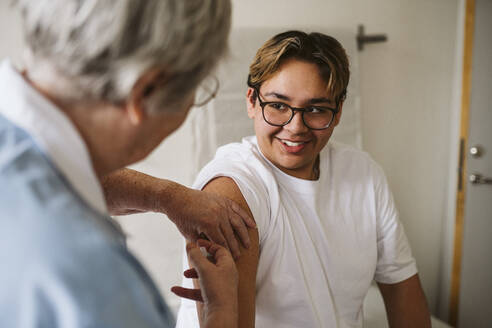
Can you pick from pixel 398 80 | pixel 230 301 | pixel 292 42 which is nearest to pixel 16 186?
pixel 230 301

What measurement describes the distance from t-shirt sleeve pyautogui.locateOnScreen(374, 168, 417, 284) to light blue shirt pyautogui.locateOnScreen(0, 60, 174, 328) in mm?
1020

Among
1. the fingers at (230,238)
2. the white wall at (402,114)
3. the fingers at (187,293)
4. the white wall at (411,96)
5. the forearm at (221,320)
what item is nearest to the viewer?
the forearm at (221,320)

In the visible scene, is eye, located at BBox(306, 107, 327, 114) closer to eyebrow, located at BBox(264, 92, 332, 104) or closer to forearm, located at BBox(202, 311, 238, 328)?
eyebrow, located at BBox(264, 92, 332, 104)

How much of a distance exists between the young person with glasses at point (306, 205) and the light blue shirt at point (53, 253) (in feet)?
1.89

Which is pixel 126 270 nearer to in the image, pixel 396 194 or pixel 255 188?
pixel 255 188

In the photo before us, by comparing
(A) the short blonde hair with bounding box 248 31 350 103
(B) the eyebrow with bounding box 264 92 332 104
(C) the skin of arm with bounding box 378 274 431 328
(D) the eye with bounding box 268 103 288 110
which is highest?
(A) the short blonde hair with bounding box 248 31 350 103

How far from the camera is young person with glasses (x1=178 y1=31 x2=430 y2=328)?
3.87ft

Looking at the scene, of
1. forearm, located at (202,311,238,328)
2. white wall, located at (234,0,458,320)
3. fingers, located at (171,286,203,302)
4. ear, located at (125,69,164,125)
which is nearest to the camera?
ear, located at (125,69,164,125)

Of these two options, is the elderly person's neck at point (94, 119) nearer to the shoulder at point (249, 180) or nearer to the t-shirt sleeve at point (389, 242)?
the shoulder at point (249, 180)

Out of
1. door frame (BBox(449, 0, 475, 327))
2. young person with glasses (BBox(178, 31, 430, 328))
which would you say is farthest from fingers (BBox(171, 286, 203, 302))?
door frame (BBox(449, 0, 475, 327))

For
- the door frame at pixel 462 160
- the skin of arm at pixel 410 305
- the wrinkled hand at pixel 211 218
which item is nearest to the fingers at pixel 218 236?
the wrinkled hand at pixel 211 218

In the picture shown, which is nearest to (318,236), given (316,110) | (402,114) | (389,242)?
(389,242)

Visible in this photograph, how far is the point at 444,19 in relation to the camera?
99.0 inches

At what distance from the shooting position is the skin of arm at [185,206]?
1069 millimetres
